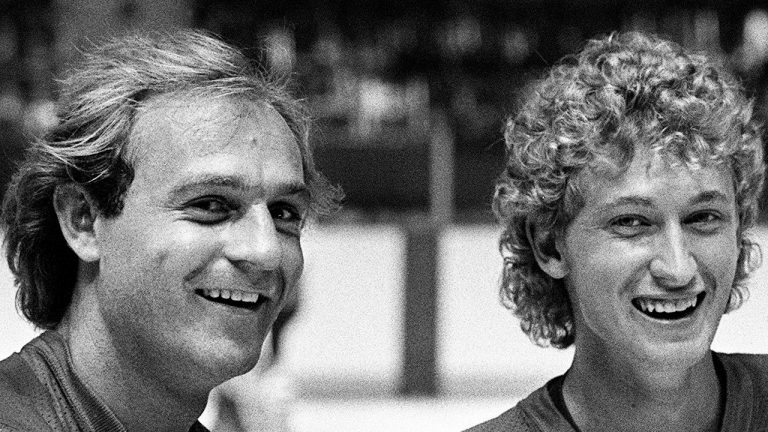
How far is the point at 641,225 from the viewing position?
82.4 inches

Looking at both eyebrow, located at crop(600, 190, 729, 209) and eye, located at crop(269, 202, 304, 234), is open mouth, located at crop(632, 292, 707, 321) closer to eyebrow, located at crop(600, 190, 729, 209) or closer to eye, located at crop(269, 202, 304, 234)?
eyebrow, located at crop(600, 190, 729, 209)

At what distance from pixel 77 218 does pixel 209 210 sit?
24 centimetres

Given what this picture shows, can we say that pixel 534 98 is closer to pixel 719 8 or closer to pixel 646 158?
pixel 646 158

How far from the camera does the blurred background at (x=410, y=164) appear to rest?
6332 mm

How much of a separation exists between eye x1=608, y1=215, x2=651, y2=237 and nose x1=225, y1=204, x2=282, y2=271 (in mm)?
546

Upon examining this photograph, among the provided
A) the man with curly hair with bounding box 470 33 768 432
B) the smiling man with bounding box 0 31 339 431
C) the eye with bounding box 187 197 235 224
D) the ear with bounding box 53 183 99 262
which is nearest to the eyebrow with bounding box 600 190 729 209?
the man with curly hair with bounding box 470 33 768 432

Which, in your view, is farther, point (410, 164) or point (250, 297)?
point (410, 164)

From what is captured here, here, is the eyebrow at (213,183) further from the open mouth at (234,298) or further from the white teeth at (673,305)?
the white teeth at (673,305)

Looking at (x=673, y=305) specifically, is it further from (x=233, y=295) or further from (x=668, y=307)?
(x=233, y=295)

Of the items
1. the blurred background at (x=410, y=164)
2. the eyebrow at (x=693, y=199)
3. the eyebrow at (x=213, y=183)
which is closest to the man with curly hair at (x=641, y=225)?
the eyebrow at (x=693, y=199)

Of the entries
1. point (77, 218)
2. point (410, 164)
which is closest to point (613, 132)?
point (77, 218)

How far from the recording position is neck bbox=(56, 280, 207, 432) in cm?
204

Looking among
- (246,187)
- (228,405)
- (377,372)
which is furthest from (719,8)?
(246,187)

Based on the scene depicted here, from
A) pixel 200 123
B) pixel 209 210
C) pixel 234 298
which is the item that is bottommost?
pixel 234 298
